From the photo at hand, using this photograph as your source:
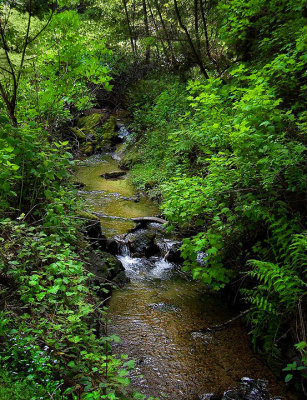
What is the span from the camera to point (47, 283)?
3459 millimetres

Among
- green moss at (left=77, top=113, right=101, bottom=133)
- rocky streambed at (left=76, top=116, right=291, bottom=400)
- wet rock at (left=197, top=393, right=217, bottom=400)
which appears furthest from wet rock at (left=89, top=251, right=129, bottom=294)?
green moss at (left=77, top=113, right=101, bottom=133)

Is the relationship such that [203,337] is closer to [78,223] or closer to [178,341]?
[178,341]

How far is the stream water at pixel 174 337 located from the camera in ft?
12.9

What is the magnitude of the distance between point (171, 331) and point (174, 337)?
0.15 m

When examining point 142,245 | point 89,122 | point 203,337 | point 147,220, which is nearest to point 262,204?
point 203,337

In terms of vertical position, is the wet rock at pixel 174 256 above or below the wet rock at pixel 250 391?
above

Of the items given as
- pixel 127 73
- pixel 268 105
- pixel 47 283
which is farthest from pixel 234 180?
pixel 127 73

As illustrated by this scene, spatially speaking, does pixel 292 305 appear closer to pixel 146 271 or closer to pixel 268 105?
pixel 268 105

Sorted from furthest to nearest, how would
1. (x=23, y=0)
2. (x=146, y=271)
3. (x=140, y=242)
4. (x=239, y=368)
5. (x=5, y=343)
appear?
(x=140, y=242) → (x=146, y=271) → (x=23, y=0) → (x=239, y=368) → (x=5, y=343)

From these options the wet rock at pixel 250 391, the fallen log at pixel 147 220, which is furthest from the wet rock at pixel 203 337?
the fallen log at pixel 147 220

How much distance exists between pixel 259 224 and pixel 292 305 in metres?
1.44

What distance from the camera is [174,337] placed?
4824 mm

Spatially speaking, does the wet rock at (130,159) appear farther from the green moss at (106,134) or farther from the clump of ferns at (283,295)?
the clump of ferns at (283,295)

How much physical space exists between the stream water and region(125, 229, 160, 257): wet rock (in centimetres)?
17
